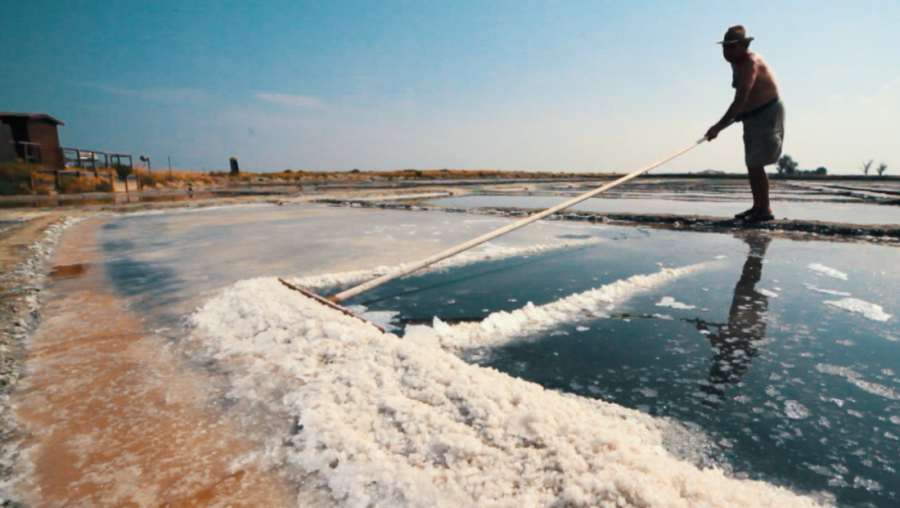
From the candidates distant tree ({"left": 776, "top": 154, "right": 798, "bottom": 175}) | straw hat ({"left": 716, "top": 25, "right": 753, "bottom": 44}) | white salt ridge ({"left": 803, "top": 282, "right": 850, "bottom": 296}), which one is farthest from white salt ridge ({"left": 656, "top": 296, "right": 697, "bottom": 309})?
distant tree ({"left": 776, "top": 154, "right": 798, "bottom": 175})

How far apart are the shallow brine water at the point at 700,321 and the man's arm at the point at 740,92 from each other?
1.21 meters

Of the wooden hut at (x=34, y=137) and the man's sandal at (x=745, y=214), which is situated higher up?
the wooden hut at (x=34, y=137)

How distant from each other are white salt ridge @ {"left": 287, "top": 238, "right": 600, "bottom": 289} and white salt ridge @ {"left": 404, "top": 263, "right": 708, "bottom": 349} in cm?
99

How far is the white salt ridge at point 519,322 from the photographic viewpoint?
6.04 feet

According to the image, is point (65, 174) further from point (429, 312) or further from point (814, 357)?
A: point (814, 357)

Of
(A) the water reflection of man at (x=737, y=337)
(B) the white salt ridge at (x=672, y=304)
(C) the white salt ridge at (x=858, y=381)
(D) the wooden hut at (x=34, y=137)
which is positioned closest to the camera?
(C) the white salt ridge at (x=858, y=381)

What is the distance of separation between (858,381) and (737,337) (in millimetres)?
417

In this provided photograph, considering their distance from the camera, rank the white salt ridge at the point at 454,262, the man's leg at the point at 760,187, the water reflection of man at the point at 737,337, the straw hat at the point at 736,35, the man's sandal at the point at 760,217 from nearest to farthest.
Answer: the water reflection of man at the point at 737,337, the white salt ridge at the point at 454,262, the straw hat at the point at 736,35, the man's leg at the point at 760,187, the man's sandal at the point at 760,217

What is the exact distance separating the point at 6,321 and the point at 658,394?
274 centimetres

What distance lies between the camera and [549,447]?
3.26ft


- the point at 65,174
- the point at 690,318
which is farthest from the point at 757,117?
the point at 65,174

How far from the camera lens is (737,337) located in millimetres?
1835

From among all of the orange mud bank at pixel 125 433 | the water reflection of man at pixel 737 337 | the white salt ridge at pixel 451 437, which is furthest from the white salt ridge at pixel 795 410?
the orange mud bank at pixel 125 433

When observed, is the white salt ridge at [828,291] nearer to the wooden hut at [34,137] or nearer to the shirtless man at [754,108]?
the shirtless man at [754,108]
